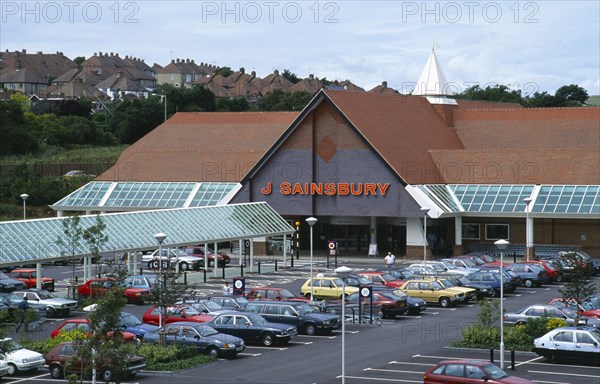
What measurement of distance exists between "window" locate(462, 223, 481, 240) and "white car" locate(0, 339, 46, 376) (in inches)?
1689

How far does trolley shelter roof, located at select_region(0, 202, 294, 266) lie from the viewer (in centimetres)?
5247

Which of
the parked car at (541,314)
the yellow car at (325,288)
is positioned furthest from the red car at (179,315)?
the parked car at (541,314)

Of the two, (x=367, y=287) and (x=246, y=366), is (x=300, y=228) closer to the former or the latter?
(x=367, y=287)

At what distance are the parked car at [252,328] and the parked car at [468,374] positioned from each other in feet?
32.7

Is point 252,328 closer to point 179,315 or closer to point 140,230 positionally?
point 179,315

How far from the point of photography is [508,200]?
7325 centimetres

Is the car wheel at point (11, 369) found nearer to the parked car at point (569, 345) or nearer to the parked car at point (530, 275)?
the parked car at point (569, 345)

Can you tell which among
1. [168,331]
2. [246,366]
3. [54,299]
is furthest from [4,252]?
[246,366]

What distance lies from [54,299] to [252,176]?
29.2m

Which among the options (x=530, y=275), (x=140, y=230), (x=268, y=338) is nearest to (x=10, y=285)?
(x=140, y=230)

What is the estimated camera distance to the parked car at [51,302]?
4916 cm

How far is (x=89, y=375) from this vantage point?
32.6m

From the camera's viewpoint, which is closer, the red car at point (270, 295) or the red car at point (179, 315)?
the red car at point (179, 315)

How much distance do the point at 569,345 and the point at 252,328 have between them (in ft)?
36.5
